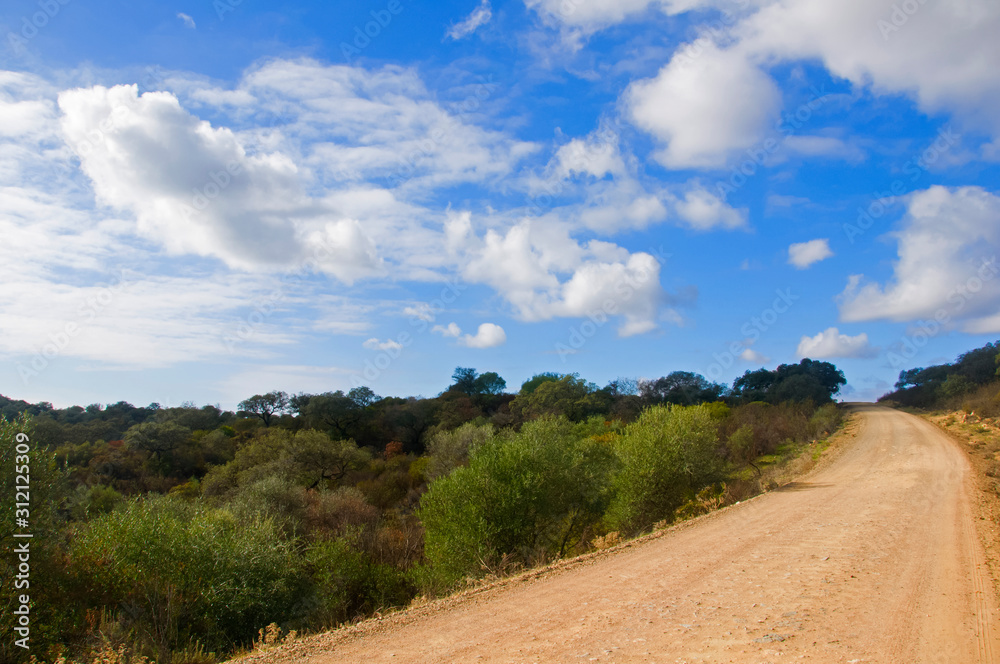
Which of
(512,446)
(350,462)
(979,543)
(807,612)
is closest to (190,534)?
(512,446)

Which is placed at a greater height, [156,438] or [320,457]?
[156,438]

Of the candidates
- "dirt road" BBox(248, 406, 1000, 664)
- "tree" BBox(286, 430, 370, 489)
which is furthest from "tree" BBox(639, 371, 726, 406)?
"dirt road" BBox(248, 406, 1000, 664)

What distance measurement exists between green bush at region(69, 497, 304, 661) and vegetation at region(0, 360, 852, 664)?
0.17 ft

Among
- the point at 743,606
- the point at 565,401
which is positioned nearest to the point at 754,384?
the point at 565,401

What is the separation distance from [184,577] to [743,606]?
1450cm

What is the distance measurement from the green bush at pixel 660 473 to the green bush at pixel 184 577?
12.9 m

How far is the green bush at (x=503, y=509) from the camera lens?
56.7 feet

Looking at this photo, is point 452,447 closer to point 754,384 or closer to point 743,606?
point 743,606

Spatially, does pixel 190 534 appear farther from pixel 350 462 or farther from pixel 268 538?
pixel 350 462

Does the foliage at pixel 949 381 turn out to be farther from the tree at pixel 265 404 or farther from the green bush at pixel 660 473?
the tree at pixel 265 404

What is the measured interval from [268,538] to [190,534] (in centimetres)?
316

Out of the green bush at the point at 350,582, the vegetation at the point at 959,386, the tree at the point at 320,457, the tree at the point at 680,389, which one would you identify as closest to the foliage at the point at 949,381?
the vegetation at the point at 959,386

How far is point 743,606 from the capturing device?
7645mm

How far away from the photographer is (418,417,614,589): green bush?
1727 centimetres
